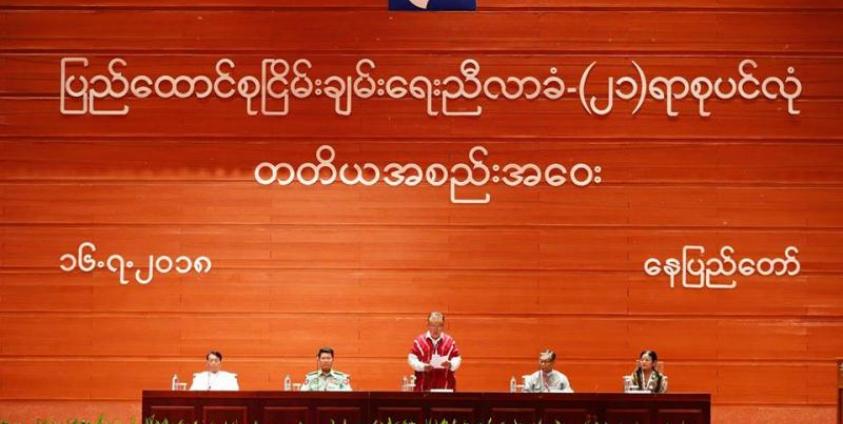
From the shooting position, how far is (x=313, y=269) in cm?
1100

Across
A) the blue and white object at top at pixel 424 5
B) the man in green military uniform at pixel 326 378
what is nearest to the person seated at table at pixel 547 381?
the man in green military uniform at pixel 326 378

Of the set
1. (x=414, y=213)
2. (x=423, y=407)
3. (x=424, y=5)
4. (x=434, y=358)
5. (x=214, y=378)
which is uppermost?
(x=424, y=5)

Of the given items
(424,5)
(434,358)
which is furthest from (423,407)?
(424,5)

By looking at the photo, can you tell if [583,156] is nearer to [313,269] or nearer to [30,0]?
[313,269]

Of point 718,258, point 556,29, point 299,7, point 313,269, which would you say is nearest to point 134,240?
point 313,269

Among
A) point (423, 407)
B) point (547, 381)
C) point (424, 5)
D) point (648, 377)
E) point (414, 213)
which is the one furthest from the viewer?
point (414, 213)

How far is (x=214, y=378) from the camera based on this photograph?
396 inches

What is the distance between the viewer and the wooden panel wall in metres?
10.9

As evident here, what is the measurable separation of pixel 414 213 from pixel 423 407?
2489 millimetres

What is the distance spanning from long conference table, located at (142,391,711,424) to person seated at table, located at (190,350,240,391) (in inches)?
45.3

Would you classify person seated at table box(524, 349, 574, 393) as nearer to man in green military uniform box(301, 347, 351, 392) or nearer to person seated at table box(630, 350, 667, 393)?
person seated at table box(630, 350, 667, 393)

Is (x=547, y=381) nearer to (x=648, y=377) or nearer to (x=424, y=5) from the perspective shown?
(x=648, y=377)

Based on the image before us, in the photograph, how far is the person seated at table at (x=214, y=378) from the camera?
32.8 ft

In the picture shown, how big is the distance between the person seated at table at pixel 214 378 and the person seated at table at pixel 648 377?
2867 millimetres
